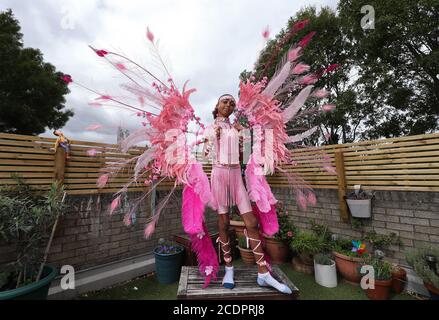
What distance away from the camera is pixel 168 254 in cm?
400

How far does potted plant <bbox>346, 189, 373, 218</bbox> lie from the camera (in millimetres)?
4047

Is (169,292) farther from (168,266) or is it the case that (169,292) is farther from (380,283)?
(380,283)

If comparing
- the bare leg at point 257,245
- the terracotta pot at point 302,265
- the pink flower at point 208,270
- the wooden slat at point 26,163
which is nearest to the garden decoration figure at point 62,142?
the wooden slat at point 26,163

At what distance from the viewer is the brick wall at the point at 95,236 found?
352 cm

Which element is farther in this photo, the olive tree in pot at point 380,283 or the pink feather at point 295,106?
the olive tree in pot at point 380,283

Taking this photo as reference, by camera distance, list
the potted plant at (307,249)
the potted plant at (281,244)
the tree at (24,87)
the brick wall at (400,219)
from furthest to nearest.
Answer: the tree at (24,87)
the potted plant at (281,244)
the potted plant at (307,249)
the brick wall at (400,219)

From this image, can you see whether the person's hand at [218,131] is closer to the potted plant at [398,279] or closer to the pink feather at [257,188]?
the pink feather at [257,188]

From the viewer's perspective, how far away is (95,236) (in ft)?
12.8

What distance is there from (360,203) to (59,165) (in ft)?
16.6

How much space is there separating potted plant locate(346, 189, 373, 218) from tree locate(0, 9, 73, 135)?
12.6 meters

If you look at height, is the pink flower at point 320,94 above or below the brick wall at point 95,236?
above

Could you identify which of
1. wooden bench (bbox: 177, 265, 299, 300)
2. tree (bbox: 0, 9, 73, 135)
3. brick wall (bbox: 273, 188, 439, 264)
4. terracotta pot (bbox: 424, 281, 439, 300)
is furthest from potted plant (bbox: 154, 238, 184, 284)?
tree (bbox: 0, 9, 73, 135)

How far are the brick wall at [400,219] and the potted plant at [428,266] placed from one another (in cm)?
34
